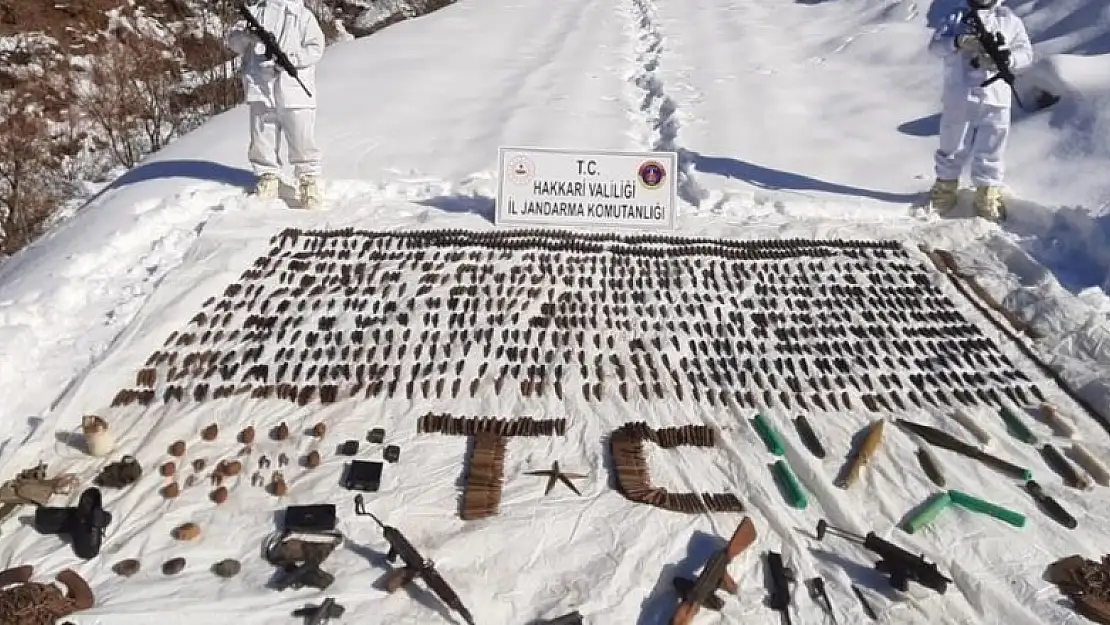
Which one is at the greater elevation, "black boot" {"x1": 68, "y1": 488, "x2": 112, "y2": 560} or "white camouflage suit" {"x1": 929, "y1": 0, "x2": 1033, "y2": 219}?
"white camouflage suit" {"x1": 929, "y1": 0, "x2": 1033, "y2": 219}

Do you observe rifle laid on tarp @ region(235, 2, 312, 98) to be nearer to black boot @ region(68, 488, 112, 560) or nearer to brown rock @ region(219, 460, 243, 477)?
brown rock @ region(219, 460, 243, 477)

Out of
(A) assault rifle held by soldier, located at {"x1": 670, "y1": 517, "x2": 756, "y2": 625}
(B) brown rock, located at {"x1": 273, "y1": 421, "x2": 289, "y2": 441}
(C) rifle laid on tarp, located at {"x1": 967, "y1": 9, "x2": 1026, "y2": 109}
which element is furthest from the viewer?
(C) rifle laid on tarp, located at {"x1": 967, "y1": 9, "x2": 1026, "y2": 109}

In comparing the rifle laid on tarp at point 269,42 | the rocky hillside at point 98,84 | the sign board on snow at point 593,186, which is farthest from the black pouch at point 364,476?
the rocky hillside at point 98,84

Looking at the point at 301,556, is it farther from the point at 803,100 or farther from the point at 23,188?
the point at 803,100

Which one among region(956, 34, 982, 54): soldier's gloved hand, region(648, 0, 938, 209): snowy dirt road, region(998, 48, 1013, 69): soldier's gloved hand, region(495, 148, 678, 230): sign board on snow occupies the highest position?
region(956, 34, 982, 54): soldier's gloved hand

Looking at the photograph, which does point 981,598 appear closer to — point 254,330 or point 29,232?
point 254,330

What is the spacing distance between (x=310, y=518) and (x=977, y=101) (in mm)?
5723

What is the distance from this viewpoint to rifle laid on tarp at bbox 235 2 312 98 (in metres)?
6.18

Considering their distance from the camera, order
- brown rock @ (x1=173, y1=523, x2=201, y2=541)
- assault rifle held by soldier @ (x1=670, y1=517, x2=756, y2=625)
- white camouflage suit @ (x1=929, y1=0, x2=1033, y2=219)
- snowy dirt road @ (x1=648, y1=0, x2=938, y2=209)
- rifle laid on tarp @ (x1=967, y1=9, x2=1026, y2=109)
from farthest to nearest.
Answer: snowy dirt road @ (x1=648, y1=0, x2=938, y2=209) → white camouflage suit @ (x1=929, y1=0, x2=1033, y2=219) → rifle laid on tarp @ (x1=967, y1=9, x2=1026, y2=109) → brown rock @ (x1=173, y1=523, x2=201, y2=541) → assault rifle held by soldier @ (x1=670, y1=517, x2=756, y2=625)

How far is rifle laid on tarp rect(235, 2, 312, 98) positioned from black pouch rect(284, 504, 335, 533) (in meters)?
3.71

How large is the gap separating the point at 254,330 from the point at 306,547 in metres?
2.12

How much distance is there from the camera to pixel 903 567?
11.6ft

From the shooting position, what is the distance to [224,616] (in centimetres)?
333

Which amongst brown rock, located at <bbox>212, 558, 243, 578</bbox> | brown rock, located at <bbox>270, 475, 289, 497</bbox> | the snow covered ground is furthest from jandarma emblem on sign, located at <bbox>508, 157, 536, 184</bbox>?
brown rock, located at <bbox>212, 558, 243, 578</bbox>
